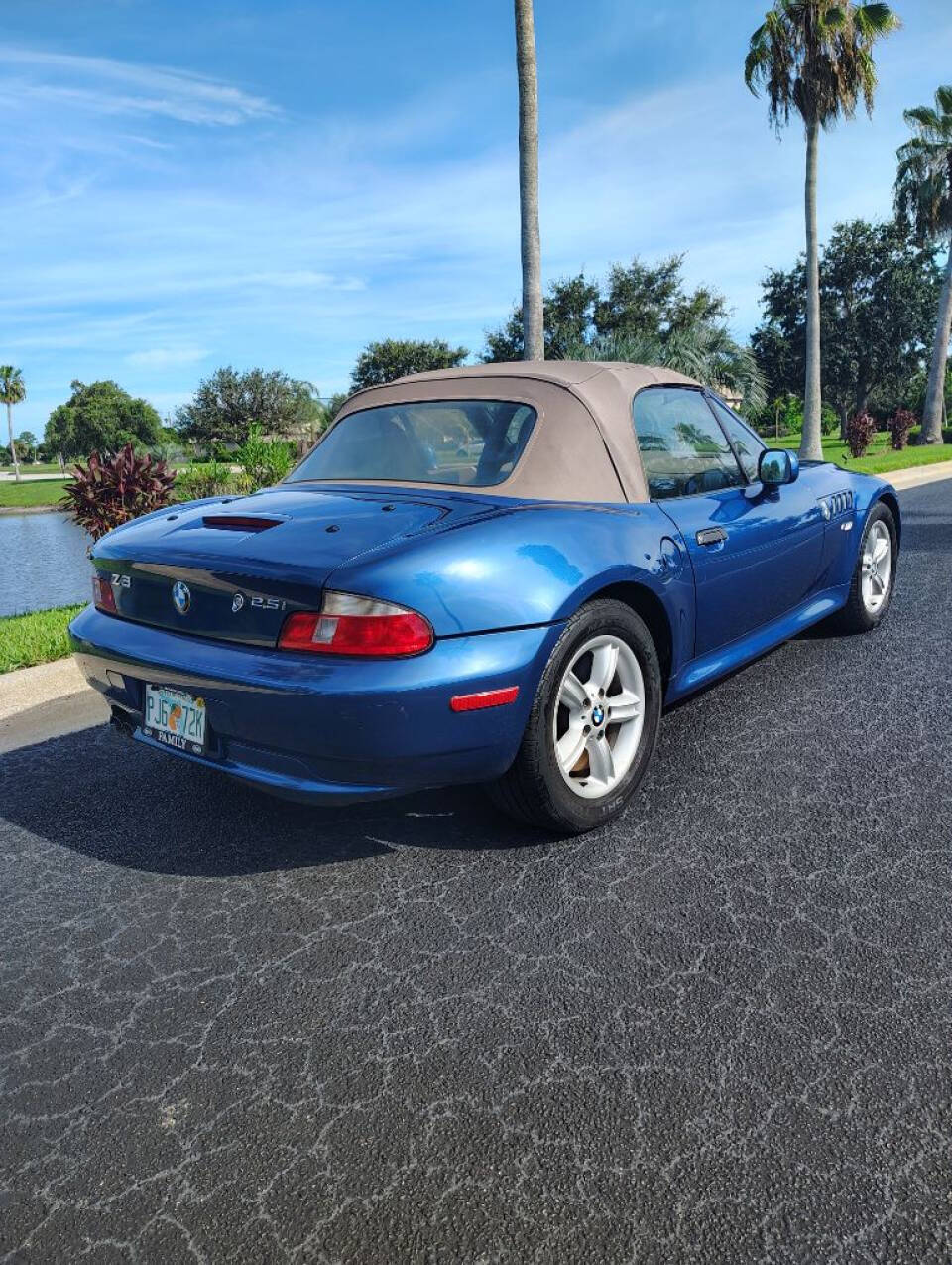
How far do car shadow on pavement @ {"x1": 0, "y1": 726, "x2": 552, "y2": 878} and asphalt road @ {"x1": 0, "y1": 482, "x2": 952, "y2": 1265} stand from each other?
2cm

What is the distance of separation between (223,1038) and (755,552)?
283 cm

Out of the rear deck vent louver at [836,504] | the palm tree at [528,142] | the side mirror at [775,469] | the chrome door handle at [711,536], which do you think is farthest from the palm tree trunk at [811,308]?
the chrome door handle at [711,536]

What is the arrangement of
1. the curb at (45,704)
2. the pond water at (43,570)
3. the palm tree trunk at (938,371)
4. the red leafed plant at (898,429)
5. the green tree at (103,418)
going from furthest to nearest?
the green tree at (103,418), the palm tree trunk at (938,371), the red leafed plant at (898,429), the pond water at (43,570), the curb at (45,704)

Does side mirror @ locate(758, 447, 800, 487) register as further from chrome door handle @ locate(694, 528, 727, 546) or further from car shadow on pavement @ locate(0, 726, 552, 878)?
car shadow on pavement @ locate(0, 726, 552, 878)

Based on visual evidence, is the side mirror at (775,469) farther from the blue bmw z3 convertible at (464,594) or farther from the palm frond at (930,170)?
the palm frond at (930,170)

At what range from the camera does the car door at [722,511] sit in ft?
11.7

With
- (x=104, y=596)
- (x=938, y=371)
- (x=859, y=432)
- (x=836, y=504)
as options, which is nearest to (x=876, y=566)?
(x=836, y=504)

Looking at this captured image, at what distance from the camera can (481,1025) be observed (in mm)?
2158

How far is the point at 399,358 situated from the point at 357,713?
58930mm

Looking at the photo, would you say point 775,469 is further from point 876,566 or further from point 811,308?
point 811,308

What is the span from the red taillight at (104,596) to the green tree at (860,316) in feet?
153

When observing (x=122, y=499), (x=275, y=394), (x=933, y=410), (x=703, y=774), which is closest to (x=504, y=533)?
(x=703, y=774)

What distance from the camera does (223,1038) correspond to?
2.15 meters

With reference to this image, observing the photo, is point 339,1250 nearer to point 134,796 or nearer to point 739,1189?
point 739,1189
